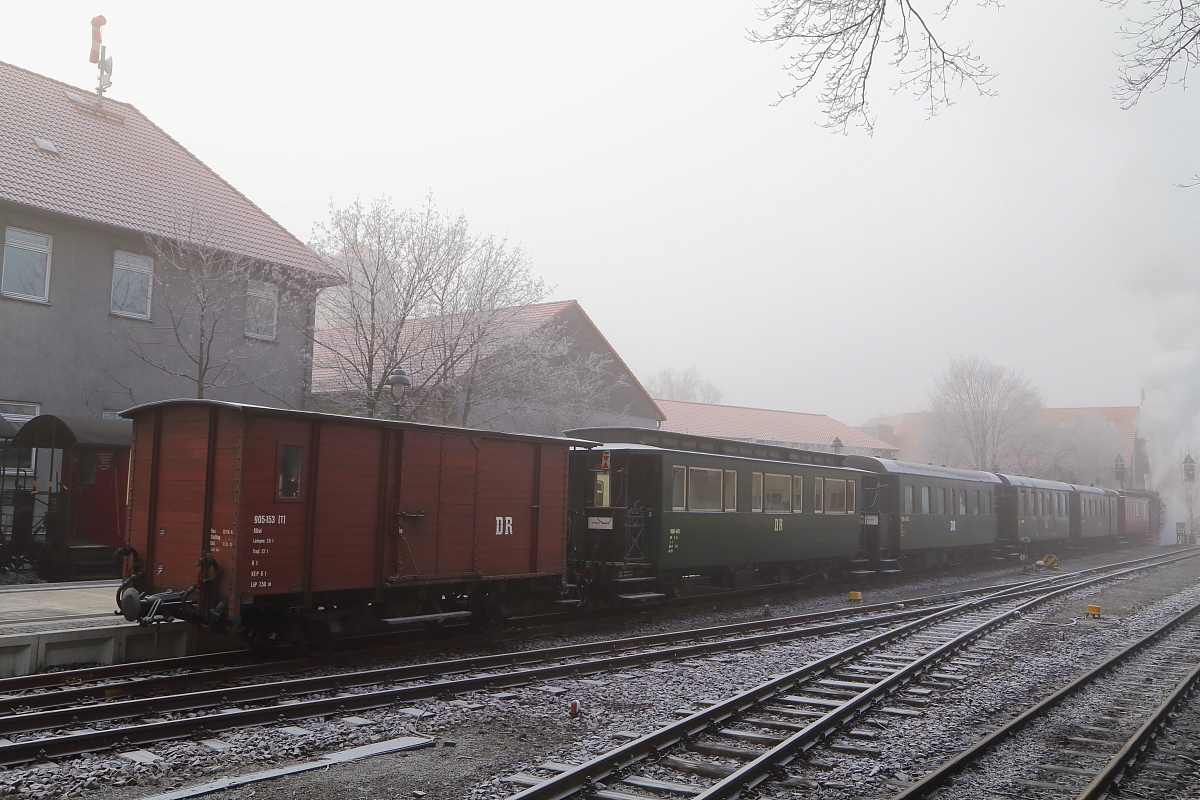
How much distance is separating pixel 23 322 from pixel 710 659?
16.0 meters

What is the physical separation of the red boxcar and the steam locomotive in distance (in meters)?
0.02

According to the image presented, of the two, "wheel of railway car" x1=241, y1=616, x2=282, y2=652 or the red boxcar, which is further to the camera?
"wheel of railway car" x1=241, y1=616, x2=282, y2=652

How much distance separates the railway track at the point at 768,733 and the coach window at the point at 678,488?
13.6ft

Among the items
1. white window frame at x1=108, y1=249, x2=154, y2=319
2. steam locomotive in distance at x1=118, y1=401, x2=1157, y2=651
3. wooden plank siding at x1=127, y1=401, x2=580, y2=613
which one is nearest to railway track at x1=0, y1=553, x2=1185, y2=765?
steam locomotive in distance at x1=118, y1=401, x2=1157, y2=651

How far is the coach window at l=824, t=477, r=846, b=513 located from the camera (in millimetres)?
20422

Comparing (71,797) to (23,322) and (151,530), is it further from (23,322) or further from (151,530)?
(23,322)

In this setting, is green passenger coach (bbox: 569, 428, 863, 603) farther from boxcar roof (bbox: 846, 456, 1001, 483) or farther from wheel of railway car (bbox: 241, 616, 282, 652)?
wheel of railway car (bbox: 241, 616, 282, 652)

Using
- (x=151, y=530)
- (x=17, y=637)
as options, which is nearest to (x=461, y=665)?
(x=151, y=530)

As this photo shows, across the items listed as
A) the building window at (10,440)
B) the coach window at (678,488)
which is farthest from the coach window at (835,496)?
the building window at (10,440)

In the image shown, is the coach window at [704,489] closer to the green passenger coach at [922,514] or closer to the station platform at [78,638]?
the green passenger coach at [922,514]

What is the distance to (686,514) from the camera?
51.4 ft

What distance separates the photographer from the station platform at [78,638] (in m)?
9.30

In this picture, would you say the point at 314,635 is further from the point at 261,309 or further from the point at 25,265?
the point at 261,309

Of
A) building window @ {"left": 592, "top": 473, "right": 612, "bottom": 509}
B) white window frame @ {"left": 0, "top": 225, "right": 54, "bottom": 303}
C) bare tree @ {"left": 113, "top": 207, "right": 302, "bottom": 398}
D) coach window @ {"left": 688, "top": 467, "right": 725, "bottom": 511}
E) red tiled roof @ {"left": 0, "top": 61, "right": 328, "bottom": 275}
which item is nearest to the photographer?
building window @ {"left": 592, "top": 473, "right": 612, "bottom": 509}
